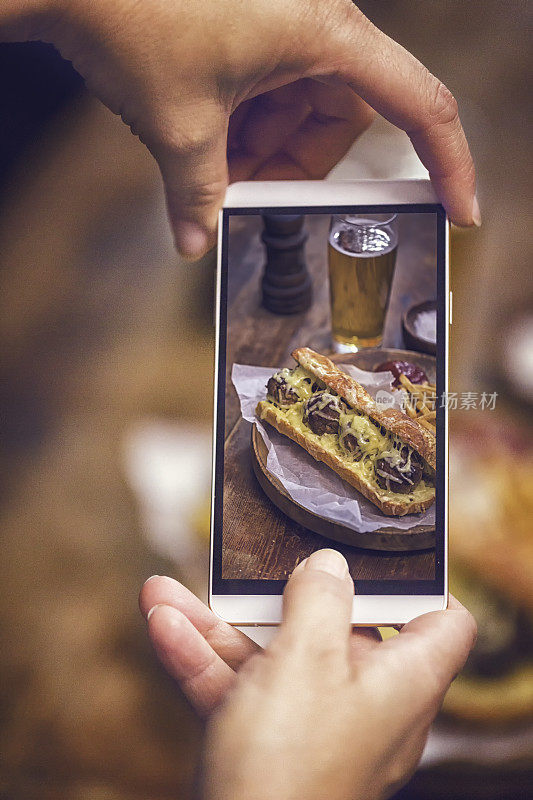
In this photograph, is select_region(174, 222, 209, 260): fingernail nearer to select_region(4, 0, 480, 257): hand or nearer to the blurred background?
select_region(4, 0, 480, 257): hand

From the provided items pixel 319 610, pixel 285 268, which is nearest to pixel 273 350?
pixel 285 268

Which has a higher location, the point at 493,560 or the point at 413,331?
the point at 413,331

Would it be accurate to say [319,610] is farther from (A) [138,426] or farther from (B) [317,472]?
(A) [138,426]

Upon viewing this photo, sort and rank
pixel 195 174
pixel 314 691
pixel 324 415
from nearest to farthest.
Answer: pixel 314 691
pixel 195 174
pixel 324 415

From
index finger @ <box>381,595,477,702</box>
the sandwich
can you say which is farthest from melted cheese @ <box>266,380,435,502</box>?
index finger @ <box>381,595,477,702</box>

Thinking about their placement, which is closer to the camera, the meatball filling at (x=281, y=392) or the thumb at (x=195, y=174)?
the thumb at (x=195, y=174)

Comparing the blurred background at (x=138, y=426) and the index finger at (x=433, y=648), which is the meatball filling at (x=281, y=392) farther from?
the index finger at (x=433, y=648)

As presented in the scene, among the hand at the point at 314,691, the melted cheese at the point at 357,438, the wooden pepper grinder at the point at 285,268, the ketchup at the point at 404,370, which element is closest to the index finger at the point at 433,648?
the hand at the point at 314,691
